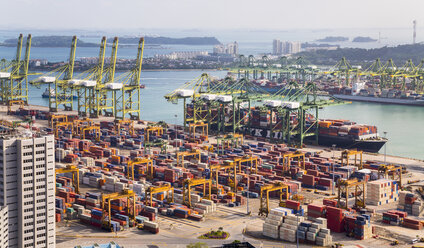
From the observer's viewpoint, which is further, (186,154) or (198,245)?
(186,154)

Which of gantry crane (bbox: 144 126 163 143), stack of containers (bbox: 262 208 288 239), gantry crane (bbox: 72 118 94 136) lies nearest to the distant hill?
gantry crane (bbox: 144 126 163 143)

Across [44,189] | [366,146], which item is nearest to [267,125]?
[366,146]

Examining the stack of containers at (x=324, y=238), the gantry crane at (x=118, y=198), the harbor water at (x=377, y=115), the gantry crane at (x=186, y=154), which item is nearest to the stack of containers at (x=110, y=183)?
the gantry crane at (x=118, y=198)

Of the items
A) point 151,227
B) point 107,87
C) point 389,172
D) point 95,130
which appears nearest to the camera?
point 151,227

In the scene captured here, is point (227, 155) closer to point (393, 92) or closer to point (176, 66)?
point (393, 92)

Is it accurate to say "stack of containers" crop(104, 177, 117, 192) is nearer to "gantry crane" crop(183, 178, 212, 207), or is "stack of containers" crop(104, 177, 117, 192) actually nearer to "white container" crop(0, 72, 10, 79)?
"gantry crane" crop(183, 178, 212, 207)

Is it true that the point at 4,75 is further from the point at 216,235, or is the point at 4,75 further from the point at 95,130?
the point at 216,235

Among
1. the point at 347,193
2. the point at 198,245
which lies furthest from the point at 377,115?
the point at 198,245
